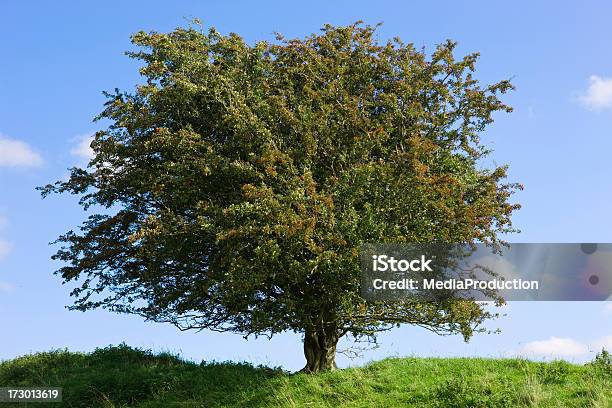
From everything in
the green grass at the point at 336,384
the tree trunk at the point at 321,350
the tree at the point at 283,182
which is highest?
the tree at the point at 283,182

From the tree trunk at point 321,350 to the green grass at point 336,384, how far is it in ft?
3.68

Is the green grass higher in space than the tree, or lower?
lower

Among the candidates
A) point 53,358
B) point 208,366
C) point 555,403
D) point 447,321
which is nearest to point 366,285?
point 447,321

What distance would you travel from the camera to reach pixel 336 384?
20609 mm

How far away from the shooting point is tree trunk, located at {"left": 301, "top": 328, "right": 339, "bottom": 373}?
23016mm

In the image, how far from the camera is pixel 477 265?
21859 millimetres

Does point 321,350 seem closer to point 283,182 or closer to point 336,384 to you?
point 336,384

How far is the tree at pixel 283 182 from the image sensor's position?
1919cm

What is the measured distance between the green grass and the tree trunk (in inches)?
44.1

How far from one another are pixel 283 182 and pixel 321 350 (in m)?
6.68

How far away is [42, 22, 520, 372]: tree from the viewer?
19.2 meters

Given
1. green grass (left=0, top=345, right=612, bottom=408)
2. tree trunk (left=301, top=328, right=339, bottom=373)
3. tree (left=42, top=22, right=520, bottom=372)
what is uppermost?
tree (left=42, top=22, right=520, bottom=372)

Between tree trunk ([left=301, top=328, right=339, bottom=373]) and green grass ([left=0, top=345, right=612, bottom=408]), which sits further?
tree trunk ([left=301, top=328, right=339, bottom=373])

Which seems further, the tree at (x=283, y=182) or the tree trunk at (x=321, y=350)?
the tree trunk at (x=321, y=350)
